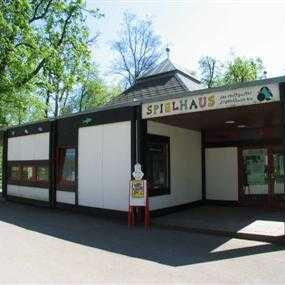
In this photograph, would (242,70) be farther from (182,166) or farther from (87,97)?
(182,166)

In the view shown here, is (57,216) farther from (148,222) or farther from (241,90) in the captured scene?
(241,90)

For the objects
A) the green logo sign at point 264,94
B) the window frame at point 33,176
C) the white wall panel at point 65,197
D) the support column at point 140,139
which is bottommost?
the white wall panel at point 65,197

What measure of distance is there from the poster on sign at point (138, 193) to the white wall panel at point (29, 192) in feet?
18.0

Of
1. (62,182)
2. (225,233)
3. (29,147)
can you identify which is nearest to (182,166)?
(62,182)

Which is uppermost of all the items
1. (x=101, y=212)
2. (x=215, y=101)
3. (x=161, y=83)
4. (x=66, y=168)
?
(x=161, y=83)

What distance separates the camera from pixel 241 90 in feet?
32.3

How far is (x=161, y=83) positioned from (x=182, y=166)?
4.63 m

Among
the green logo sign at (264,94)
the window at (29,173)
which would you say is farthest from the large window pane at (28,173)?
the green logo sign at (264,94)

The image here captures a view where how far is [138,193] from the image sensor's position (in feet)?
37.6

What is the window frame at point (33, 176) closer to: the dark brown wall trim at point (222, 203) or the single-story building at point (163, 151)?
the single-story building at point (163, 151)

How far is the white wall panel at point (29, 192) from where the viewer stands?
52.9 feet

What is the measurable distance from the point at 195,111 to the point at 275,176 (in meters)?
5.71

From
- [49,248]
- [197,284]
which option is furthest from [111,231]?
[197,284]

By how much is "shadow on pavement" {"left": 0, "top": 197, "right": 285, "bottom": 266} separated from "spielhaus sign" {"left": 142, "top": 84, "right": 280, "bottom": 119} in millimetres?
3071
